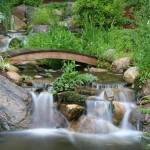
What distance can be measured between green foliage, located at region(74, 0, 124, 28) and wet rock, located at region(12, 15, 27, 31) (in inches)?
103

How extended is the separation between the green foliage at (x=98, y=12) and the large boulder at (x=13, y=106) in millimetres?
6403

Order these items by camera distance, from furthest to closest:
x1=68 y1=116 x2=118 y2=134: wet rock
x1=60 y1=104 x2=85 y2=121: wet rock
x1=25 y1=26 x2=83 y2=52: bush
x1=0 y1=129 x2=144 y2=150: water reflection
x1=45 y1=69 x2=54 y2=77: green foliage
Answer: x1=25 y1=26 x2=83 y2=52: bush → x1=45 y1=69 x2=54 y2=77: green foliage → x1=60 y1=104 x2=85 y2=121: wet rock → x1=68 y1=116 x2=118 y2=134: wet rock → x1=0 y1=129 x2=144 y2=150: water reflection

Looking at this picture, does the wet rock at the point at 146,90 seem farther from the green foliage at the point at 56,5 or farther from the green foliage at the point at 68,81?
the green foliage at the point at 56,5

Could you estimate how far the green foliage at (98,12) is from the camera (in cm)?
1521

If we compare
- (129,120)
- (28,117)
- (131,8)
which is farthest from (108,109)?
(131,8)

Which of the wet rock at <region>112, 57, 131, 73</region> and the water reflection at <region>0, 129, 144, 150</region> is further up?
the wet rock at <region>112, 57, 131, 73</region>

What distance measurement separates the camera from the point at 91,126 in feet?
29.1

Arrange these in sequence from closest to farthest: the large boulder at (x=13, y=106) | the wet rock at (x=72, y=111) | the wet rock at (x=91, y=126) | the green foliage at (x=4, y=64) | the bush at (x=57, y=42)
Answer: the large boulder at (x=13, y=106) → the wet rock at (x=91, y=126) → the wet rock at (x=72, y=111) → the green foliage at (x=4, y=64) → the bush at (x=57, y=42)

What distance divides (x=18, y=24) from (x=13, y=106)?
9099 mm

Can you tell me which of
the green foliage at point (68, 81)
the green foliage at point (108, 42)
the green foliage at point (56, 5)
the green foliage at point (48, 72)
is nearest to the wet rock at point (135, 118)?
the green foliage at point (68, 81)

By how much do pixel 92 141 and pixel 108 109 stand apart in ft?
3.64

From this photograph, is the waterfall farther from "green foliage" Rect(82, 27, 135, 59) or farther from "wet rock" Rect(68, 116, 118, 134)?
"green foliage" Rect(82, 27, 135, 59)

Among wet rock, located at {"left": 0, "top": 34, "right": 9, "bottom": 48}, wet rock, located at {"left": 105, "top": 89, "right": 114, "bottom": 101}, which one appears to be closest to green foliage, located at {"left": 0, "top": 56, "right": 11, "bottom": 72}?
wet rock, located at {"left": 105, "top": 89, "right": 114, "bottom": 101}

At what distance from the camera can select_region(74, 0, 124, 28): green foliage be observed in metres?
15.2
